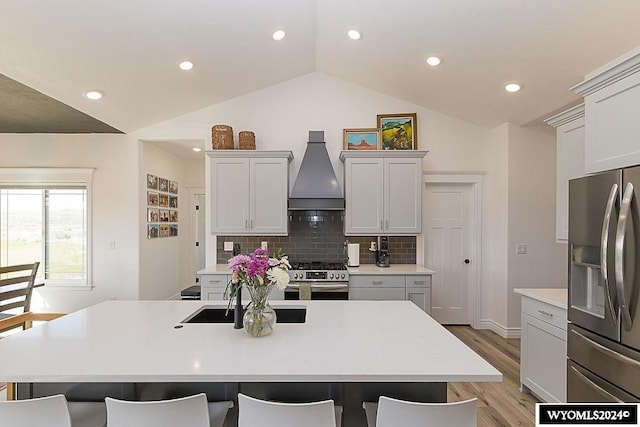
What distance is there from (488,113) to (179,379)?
4.33 metres

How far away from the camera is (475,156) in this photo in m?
4.69

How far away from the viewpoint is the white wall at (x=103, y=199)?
15.4 ft

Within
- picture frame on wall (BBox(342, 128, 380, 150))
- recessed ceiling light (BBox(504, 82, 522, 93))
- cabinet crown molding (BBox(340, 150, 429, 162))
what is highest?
recessed ceiling light (BBox(504, 82, 522, 93))

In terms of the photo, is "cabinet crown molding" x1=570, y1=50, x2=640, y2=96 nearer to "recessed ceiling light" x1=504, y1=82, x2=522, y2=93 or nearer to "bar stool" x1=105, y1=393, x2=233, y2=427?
"recessed ceiling light" x1=504, y1=82, x2=522, y2=93

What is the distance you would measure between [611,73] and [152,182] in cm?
520

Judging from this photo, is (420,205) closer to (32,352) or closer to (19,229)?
(32,352)

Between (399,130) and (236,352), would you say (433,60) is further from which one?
(236,352)

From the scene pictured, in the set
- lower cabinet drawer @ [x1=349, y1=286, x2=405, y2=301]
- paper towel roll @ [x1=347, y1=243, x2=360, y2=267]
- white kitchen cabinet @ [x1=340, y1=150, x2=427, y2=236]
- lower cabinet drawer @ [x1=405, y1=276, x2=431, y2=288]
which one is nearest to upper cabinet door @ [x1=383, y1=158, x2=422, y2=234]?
white kitchen cabinet @ [x1=340, y1=150, x2=427, y2=236]

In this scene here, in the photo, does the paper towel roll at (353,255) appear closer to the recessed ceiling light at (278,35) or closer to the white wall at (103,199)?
the recessed ceiling light at (278,35)

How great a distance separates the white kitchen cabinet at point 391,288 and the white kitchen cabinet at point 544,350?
1.16m

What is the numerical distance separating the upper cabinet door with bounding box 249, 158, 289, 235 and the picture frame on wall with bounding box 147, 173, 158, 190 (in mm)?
1826

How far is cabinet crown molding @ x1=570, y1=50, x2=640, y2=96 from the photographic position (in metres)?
1.82

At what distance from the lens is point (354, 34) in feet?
11.6

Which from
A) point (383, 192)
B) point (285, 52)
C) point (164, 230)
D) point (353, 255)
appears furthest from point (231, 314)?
point (164, 230)
